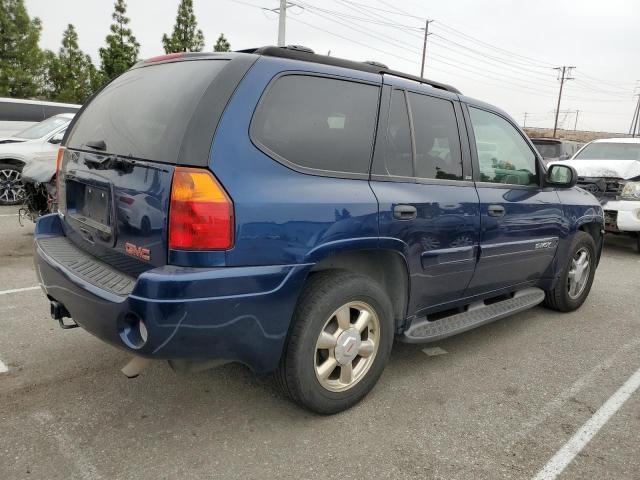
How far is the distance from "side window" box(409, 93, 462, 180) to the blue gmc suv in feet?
0.04

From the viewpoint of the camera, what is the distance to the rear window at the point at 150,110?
2283mm

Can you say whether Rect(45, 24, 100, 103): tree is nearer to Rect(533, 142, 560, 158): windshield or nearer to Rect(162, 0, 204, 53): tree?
Rect(162, 0, 204, 53): tree

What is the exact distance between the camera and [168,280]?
208 centimetres

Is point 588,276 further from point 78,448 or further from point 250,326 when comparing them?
point 78,448

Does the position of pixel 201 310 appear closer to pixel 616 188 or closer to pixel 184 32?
pixel 616 188

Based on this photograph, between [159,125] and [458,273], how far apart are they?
205cm

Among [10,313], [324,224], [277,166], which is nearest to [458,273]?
[324,224]

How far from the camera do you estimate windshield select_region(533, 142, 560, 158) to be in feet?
44.7

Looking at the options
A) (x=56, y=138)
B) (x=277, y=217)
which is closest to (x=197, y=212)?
(x=277, y=217)

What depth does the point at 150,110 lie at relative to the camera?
97.7 inches

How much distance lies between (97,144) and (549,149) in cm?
1350

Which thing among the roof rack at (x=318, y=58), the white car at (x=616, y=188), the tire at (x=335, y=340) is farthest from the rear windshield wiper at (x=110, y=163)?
the white car at (x=616, y=188)

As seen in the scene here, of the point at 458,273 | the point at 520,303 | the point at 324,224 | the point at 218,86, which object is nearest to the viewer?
the point at 218,86

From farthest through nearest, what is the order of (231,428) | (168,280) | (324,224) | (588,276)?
(588,276) < (231,428) < (324,224) < (168,280)
